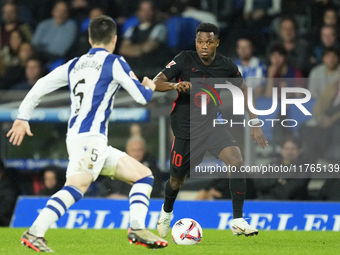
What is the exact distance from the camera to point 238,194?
5.96m

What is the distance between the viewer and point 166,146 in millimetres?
8383

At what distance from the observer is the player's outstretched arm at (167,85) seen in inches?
209

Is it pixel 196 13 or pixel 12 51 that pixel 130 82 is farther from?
pixel 12 51

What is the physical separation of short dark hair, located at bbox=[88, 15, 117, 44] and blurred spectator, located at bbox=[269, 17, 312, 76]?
501 centimetres

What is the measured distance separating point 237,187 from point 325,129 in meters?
2.85

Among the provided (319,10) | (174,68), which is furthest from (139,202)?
(319,10)

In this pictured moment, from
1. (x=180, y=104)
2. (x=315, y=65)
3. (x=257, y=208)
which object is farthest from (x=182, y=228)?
(x=315, y=65)

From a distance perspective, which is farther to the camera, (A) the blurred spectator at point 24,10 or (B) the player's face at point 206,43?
(A) the blurred spectator at point 24,10

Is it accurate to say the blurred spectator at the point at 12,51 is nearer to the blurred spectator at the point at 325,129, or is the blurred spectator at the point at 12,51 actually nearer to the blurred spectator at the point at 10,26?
the blurred spectator at the point at 10,26

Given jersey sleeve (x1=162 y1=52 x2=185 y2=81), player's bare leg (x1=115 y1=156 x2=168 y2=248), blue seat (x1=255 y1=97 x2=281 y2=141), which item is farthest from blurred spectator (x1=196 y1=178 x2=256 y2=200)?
player's bare leg (x1=115 y1=156 x2=168 y2=248)

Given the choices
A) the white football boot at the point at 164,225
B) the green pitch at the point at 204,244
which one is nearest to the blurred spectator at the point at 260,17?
the green pitch at the point at 204,244

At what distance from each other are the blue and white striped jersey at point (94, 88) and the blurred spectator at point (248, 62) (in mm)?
4590

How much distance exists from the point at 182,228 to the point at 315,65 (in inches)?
176

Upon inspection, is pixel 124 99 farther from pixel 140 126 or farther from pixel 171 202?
pixel 171 202
